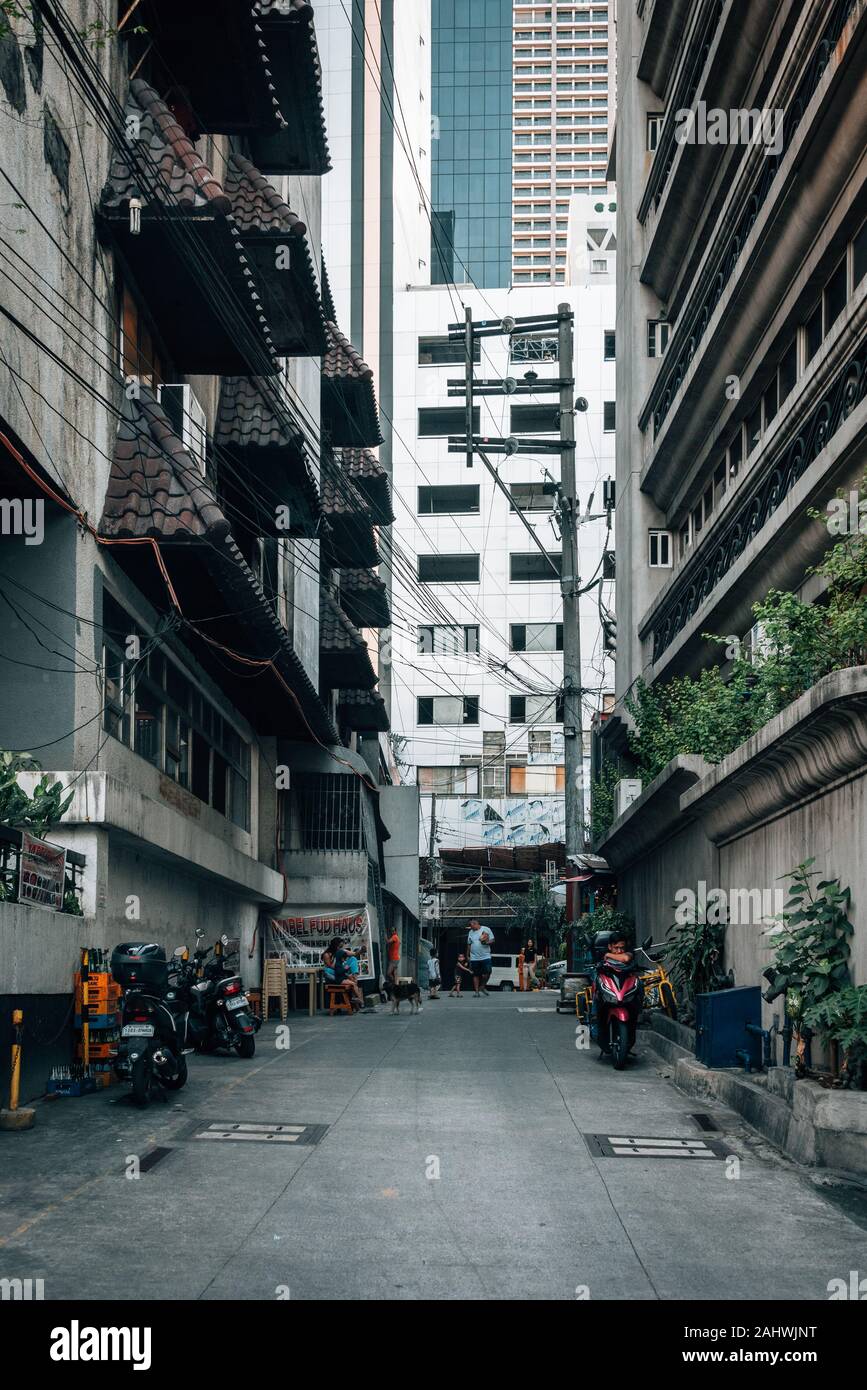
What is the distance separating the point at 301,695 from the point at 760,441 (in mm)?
9018

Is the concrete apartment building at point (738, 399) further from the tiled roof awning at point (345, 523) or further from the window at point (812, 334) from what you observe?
the tiled roof awning at point (345, 523)

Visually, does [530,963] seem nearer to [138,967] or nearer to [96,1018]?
[96,1018]

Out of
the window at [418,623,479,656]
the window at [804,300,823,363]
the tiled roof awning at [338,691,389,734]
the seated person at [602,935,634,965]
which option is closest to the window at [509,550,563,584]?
the window at [418,623,479,656]

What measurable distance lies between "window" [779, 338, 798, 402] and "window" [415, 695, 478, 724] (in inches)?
2096

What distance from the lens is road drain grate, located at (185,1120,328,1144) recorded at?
422 inches

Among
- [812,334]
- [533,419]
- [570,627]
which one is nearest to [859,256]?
[812,334]

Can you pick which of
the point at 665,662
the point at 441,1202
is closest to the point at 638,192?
the point at 665,662

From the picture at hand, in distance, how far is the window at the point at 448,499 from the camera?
78.2 m

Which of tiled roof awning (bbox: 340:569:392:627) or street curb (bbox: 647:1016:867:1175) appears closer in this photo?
street curb (bbox: 647:1016:867:1175)

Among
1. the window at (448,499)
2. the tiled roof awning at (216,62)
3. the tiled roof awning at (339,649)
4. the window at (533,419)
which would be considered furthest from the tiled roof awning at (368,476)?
the window at (533,419)

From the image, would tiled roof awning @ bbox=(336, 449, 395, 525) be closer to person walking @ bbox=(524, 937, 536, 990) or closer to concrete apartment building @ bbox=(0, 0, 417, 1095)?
concrete apartment building @ bbox=(0, 0, 417, 1095)

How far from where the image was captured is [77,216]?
14.5m

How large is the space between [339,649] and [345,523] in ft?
11.7

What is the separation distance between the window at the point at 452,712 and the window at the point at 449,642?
7.63ft
